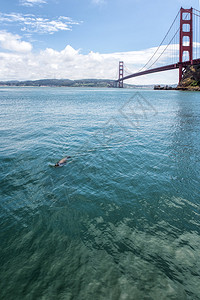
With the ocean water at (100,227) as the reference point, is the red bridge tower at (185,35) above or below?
above

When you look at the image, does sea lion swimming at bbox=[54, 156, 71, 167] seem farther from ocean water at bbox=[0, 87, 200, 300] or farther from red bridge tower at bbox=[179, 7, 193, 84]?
red bridge tower at bbox=[179, 7, 193, 84]

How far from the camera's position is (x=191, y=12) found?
265 feet

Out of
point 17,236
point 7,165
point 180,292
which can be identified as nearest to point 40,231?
point 17,236

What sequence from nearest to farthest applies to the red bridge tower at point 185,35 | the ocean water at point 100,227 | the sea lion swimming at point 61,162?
the ocean water at point 100,227
the sea lion swimming at point 61,162
the red bridge tower at point 185,35

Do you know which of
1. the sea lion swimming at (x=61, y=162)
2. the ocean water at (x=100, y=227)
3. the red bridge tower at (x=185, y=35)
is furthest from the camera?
the red bridge tower at (x=185, y=35)

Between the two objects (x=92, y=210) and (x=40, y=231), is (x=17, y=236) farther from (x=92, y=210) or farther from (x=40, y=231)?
(x=92, y=210)

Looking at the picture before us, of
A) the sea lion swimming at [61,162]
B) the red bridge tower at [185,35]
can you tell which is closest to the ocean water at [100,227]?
the sea lion swimming at [61,162]

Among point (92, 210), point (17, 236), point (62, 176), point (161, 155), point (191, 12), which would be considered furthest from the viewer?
point (191, 12)

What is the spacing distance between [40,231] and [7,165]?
4.57 meters

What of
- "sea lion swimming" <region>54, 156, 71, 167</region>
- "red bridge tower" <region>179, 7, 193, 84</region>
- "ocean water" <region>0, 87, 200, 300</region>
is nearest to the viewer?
"ocean water" <region>0, 87, 200, 300</region>

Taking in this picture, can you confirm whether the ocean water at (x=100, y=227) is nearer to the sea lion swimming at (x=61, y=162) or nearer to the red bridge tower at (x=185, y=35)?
the sea lion swimming at (x=61, y=162)

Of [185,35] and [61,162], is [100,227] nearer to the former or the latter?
[61,162]

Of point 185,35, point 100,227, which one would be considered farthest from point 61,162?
point 185,35

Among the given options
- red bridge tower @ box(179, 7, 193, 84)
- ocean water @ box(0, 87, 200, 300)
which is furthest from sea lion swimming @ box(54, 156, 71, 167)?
red bridge tower @ box(179, 7, 193, 84)
